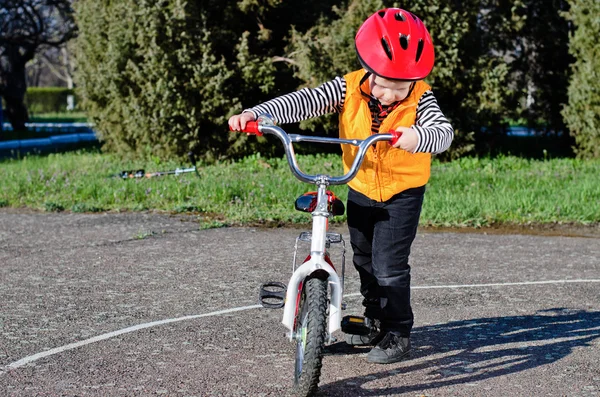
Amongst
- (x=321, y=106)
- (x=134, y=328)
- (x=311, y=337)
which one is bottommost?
(x=134, y=328)

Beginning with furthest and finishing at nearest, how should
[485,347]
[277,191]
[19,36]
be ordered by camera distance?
[19,36] → [277,191] → [485,347]

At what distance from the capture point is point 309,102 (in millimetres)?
4652

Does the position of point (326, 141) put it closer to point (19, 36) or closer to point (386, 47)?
point (386, 47)

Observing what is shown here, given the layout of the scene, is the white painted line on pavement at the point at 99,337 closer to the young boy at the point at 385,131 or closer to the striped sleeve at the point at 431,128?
the young boy at the point at 385,131

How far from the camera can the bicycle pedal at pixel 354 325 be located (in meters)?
4.73

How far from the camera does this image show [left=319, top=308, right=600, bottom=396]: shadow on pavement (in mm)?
4613

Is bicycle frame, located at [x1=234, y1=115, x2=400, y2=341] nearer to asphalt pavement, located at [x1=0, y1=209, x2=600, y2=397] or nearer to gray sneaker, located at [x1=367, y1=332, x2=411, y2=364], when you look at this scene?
asphalt pavement, located at [x1=0, y1=209, x2=600, y2=397]

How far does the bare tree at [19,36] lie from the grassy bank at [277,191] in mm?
14065

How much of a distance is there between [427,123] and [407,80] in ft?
Result: 1.10

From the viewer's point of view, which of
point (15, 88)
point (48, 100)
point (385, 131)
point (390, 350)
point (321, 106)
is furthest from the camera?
point (48, 100)

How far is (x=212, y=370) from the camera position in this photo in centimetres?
470

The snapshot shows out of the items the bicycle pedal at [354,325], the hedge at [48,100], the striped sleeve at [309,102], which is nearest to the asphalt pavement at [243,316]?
the bicycle pedal at [354,325]

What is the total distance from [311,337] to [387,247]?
897 mm

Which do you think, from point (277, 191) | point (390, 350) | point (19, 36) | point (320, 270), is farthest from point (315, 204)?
point (19, 36)
